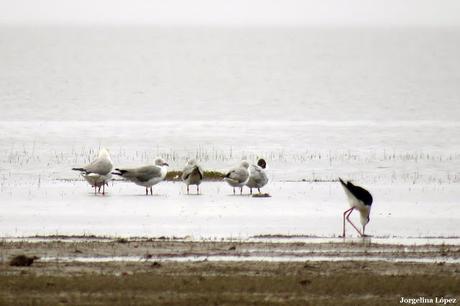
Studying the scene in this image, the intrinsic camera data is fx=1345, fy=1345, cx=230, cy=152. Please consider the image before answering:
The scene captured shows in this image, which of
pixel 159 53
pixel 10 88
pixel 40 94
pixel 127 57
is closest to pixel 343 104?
pixel 40 94

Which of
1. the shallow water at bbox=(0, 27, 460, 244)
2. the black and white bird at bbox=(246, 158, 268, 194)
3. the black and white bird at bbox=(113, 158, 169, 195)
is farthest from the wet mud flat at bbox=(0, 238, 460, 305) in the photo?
the black and white bird at bbox=(246, 158, 268, 194)

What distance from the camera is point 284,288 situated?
550 inches

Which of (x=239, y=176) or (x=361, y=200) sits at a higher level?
(x=239, y=176)

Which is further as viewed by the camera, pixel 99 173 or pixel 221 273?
pixel 99 173

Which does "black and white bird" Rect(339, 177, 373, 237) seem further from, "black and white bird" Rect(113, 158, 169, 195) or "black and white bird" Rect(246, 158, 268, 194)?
"black and white bird" Rect(113, 158, 169, 195)

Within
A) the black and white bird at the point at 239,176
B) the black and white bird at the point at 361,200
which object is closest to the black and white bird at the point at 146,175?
the black and white bird at the point at 239,176

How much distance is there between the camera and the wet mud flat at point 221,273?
44.3 feet

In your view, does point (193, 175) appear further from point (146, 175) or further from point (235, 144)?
point (235, 144)

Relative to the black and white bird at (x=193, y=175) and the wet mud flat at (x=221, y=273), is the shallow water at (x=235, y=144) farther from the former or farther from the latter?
the wet mud flat at (x=221, y=273)

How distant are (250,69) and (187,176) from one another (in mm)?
116814

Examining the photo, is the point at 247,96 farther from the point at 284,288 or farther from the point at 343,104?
the point at 284,288

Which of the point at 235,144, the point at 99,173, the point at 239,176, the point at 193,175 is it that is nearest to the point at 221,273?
the point at 239,176

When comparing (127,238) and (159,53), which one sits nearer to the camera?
(127,238)

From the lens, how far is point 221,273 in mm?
14820
